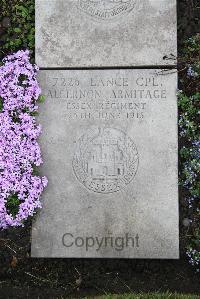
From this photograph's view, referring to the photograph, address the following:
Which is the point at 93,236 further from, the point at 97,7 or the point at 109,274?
the point at 97,7

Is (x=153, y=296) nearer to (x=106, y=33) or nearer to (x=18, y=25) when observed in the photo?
(x=106, y=33)

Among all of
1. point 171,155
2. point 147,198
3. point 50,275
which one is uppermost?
point 171,155

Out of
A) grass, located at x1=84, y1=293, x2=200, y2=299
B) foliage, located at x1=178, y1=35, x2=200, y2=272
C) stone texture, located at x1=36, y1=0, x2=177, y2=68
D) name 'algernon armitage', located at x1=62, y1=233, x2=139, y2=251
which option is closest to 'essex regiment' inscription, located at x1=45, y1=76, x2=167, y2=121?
stone texture, located at x1=36, y1=0, x2=177, y2=68

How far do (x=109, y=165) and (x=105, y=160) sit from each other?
63 mm

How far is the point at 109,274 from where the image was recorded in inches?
188

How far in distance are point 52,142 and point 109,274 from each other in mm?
1426

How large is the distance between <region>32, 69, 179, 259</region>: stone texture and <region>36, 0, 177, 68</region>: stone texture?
0.13 m

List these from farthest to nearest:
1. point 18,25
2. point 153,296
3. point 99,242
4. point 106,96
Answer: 1. point 18,25
2. point 106,96
3. point 99,242
4. point 153,296

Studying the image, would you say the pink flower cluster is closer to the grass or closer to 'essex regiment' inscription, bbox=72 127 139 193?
'essex regiment' inscription, bbox=72 127 139 193

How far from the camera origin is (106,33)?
491 centimetres

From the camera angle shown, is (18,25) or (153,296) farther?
(18,25)

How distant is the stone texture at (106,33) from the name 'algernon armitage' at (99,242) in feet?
5.65

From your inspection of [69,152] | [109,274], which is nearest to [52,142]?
[69,152]

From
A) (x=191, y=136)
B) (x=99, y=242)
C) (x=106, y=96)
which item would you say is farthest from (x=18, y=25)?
(x=99, y=242)
